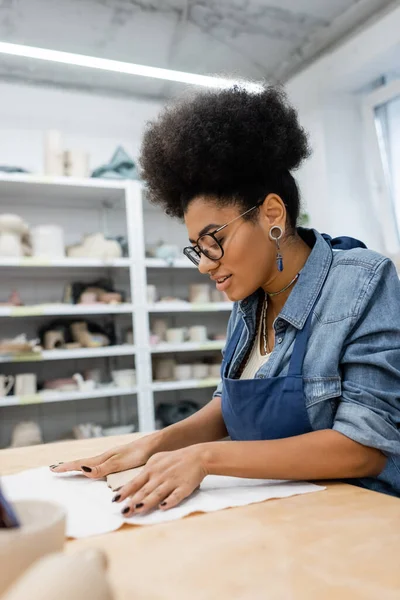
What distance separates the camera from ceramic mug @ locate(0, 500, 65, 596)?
1.28ft

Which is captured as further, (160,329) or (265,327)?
(160,329)

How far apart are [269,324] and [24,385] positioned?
2079mm

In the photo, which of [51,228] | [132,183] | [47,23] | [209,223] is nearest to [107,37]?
[47,23]

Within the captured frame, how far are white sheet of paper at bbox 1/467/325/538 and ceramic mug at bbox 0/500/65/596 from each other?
209 mm

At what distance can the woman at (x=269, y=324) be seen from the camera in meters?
0.85

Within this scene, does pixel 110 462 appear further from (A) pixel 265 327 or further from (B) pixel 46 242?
(B) pixel 46 242

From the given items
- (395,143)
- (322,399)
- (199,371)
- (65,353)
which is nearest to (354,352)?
(322,399)

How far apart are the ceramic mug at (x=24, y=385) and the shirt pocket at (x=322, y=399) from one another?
7.64 feet

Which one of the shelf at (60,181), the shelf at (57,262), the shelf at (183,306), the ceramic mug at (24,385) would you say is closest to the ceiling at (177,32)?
the shelf at (60,181)

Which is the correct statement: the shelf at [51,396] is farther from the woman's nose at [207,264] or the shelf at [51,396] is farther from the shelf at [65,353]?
the woman's nose at [207,264]

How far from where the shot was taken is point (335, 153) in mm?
3529

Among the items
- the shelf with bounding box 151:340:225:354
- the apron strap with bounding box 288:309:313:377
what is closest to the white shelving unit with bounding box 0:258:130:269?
the shelf with bounding box 151:340:225:354

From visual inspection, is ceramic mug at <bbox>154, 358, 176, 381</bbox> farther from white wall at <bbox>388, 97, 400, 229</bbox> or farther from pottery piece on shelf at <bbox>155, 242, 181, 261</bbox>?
white wall at <bbox>388, 97, 400, 229</bbox>

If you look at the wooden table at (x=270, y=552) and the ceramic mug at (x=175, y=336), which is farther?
the ceramic mug at (x=175, y=336)
